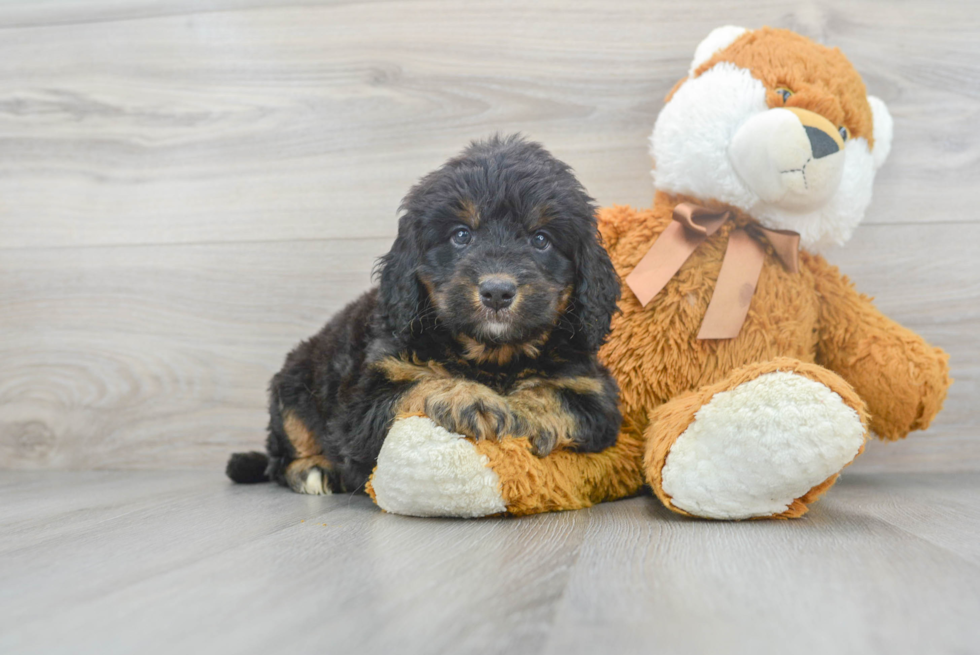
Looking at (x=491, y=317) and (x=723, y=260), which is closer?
(x=491, y=317)

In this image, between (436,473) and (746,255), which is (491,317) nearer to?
(436,473)

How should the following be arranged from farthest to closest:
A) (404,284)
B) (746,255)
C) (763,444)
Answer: (746,255)
(404,284)
(763,444)

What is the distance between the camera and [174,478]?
2.52 meters

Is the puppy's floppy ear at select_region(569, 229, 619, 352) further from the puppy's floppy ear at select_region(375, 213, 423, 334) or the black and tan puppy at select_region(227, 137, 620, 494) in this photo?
the puppy's floppy ear at select_region(375, 213, 423, 334)

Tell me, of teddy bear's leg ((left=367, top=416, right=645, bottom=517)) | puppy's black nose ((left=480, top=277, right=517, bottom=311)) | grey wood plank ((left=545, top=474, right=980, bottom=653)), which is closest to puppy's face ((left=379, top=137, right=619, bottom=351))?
puppy's black nose ((left=480, top=277, right=517, bottom=311))

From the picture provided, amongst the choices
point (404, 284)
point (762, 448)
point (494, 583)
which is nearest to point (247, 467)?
point (404, 284)

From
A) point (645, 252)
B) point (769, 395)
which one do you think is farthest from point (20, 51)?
point (769, 395)

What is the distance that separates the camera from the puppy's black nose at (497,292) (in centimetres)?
153

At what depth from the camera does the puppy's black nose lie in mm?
1527

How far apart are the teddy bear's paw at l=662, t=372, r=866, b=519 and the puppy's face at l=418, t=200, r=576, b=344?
0.42 metres

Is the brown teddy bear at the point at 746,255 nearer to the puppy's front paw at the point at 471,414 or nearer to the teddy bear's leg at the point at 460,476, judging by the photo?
the teddy bear's leg at the point at 460,476

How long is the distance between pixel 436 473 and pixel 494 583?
0.44m

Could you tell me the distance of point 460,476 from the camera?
1.53 meters

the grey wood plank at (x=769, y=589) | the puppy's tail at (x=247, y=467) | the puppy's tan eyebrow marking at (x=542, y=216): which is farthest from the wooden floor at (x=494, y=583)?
the puppy's tan eyebrow marking at (x=542, y=216)
